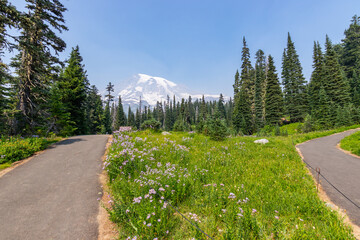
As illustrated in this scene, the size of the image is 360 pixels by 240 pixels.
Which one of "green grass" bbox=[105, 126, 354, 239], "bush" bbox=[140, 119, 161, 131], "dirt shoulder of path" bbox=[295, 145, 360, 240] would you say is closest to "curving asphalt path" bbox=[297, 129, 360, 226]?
"dirt shoulder of path" bbox=[295, 145, 360, 240]

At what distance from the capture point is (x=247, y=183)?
481 centimetres

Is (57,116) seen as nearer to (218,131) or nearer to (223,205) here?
(218,131)

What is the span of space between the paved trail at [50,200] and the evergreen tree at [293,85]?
1746 inches

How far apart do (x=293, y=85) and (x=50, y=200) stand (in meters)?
50.6

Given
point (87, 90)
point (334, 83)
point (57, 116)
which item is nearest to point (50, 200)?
point (57, 116)

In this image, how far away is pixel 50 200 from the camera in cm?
414

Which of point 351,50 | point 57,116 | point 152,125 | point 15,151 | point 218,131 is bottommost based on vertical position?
point 15,151

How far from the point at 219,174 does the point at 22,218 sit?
5662 mm

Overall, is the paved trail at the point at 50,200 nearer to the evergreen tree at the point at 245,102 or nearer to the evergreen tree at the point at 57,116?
the evergreen tree at the point at 57,116

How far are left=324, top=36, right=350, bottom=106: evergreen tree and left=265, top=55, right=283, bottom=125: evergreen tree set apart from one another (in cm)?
924

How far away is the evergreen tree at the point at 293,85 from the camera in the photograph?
36003mm

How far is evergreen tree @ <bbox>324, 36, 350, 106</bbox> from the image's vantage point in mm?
30859

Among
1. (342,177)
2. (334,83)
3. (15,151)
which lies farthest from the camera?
(334,83)

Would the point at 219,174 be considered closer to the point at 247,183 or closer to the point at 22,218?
the point at 247,183
